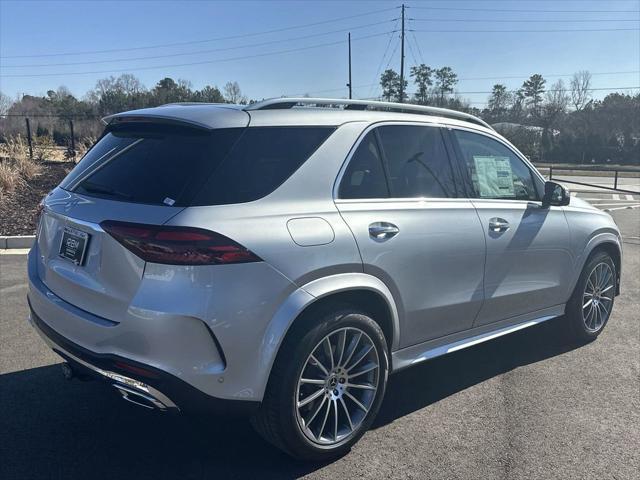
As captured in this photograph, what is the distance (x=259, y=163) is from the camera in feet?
9.22

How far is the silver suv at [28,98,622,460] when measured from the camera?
2514mm

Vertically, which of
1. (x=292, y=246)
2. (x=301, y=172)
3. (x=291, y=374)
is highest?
(x=301, y=172)

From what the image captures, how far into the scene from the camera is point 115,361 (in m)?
2.59

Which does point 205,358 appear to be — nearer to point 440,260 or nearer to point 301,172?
point 301,172

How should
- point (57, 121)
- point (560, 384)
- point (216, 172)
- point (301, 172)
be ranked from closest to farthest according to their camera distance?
point (216, 172), point (301, 172), point (560, 384), point (57, 121)

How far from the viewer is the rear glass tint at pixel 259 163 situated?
2649 millimetres

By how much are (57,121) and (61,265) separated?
30132 millimetres

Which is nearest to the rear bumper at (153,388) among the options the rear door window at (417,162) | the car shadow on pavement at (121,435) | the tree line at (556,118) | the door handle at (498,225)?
the car shadow on pavement at (121,435)

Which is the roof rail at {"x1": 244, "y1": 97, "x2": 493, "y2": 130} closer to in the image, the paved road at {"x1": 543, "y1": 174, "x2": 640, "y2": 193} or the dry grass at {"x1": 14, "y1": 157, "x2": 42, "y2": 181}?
the dry grass at {"x1": 14, "y1": 157, "x2": 42, "y2": 181}

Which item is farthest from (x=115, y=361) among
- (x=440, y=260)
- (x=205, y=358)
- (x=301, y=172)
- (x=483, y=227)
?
(x=483, y=227)

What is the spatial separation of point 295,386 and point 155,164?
1334 mm

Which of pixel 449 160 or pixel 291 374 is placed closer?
pixel 291 374

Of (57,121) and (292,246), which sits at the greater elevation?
(57,121)

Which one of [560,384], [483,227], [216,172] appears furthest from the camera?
[560,384]
